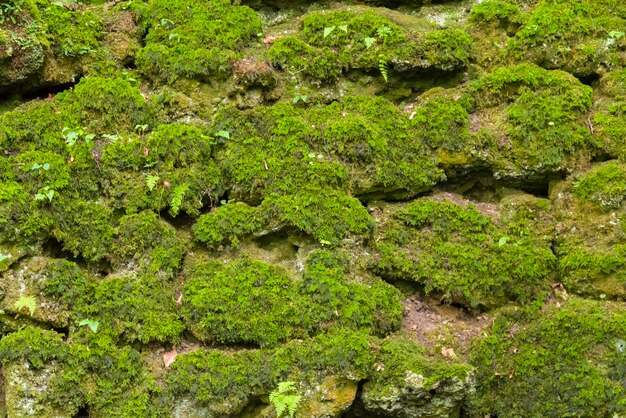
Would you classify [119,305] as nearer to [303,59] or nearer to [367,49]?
[303,59]

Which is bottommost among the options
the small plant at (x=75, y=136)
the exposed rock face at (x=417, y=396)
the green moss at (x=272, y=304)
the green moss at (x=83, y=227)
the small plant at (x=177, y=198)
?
the exposed rock face at (x=417, y=396)

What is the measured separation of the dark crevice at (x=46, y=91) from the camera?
25.8 feet

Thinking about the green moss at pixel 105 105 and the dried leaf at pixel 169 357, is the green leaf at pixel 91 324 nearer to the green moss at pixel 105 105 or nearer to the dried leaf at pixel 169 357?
the dried leaf at pixel 169 357

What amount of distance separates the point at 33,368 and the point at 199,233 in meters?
2.15

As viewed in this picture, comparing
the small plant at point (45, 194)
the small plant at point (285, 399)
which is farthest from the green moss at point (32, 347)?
the small plant at point (285, 399)

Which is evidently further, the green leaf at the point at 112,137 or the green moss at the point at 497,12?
the green moss at the point at 497,12

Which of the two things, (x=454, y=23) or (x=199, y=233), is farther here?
(x=454, y=23)

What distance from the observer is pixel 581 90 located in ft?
25.1

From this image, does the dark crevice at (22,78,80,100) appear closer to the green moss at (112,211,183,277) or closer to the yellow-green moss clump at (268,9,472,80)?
the green moss at (112,211,183,277)

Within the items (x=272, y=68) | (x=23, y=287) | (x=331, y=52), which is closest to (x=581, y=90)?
(x=331, y=52)

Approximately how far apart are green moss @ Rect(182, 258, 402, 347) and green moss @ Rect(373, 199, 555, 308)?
549 mm

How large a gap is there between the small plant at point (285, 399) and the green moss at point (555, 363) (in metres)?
1.98

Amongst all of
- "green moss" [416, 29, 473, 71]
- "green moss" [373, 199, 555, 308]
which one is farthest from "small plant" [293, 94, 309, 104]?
"green moss" [373, 199, 555, 308]

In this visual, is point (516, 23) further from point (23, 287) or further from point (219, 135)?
point (23, 287)
